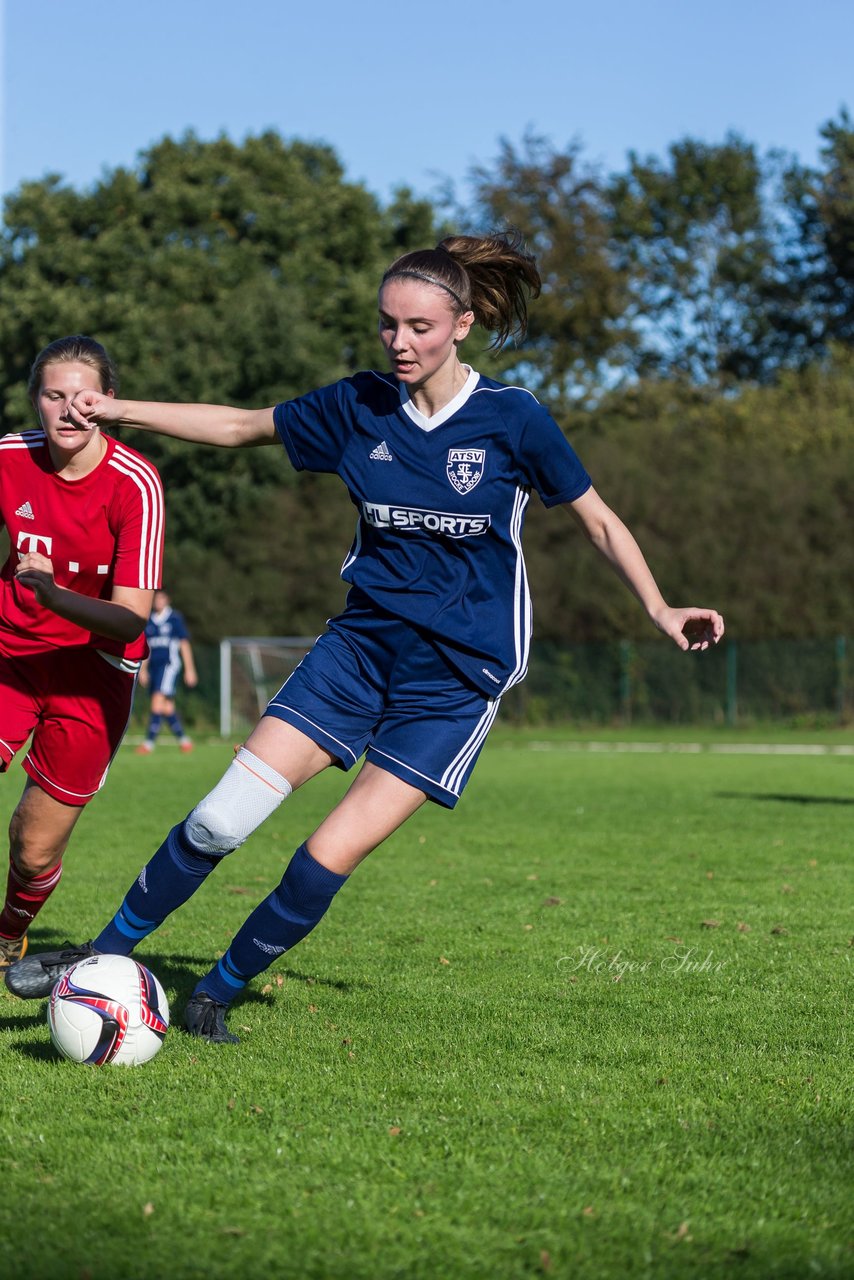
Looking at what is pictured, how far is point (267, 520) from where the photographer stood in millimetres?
37719

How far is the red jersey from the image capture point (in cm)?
525

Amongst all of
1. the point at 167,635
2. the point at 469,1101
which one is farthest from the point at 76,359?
the point at 167,635

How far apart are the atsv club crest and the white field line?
21388 millimetres

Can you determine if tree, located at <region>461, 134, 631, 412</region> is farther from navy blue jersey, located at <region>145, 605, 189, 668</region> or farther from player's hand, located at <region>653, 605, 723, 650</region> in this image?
player's hand, located at <region>653, 605, 723, 650</region>

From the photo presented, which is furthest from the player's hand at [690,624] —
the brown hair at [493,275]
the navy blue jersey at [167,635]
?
the navy blue jersey at [167,635]

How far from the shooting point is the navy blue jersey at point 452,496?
460cm

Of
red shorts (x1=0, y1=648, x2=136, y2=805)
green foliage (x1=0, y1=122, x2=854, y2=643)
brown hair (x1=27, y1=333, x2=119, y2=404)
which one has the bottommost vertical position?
red shorts (x1=0, y1=648, x2=136, y2=805)

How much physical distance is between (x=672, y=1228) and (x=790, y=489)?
3442 cm

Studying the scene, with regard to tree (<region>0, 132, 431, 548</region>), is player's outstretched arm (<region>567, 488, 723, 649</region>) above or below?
below

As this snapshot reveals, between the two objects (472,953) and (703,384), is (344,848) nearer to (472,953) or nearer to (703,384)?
(472,953)

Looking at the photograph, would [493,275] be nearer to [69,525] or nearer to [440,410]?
[440,410]

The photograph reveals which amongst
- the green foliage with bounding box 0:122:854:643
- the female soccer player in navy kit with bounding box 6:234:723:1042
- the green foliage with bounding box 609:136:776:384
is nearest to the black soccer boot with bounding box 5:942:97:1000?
the female soccer player in navy kit with bounding box 6:234:723:1042

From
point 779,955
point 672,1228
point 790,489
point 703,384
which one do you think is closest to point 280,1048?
point 672,1228

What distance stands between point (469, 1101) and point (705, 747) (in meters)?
24.2
